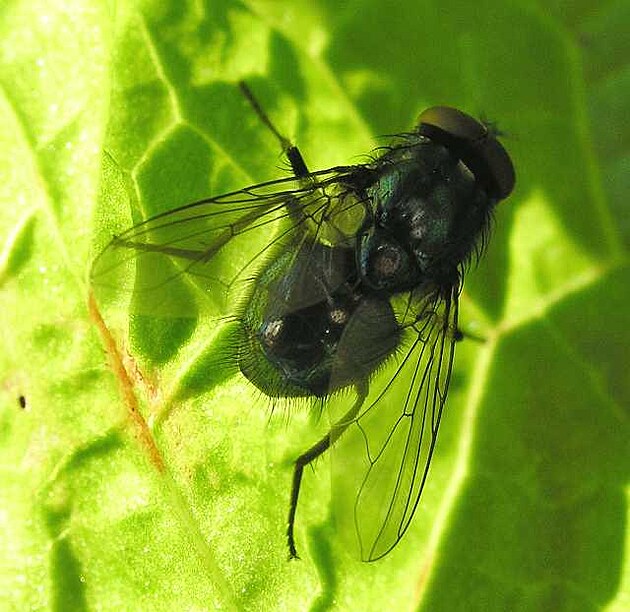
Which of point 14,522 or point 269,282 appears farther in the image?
point 269,282

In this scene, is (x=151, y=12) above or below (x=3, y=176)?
above

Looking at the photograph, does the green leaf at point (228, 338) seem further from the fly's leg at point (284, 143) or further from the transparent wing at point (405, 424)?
the transparent wing at point (405, 424)

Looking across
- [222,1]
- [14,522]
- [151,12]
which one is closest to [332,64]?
[222,1]

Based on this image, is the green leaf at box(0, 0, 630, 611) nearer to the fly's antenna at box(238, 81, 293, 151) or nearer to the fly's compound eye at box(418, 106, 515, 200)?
the fly's antenna at box(238, 81, 293, 151)

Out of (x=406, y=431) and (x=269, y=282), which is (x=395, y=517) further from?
(x=269, y=282)

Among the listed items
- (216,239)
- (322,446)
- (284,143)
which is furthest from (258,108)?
(322,446)
